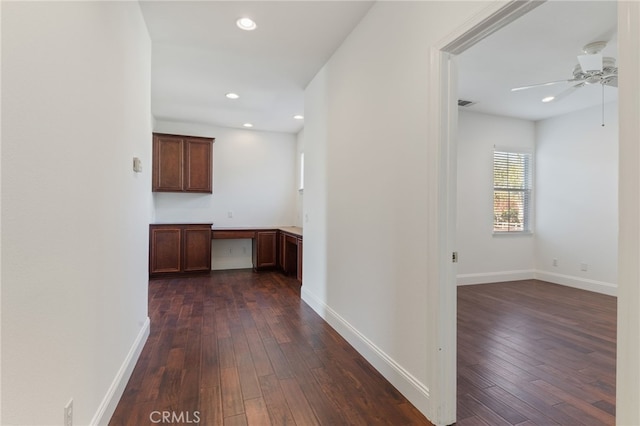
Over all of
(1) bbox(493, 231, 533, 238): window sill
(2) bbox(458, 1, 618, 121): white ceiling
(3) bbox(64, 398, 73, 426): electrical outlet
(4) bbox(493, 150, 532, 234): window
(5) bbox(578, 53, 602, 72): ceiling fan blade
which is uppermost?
(2) bbox(458, 1, 618, 121): white ceiling

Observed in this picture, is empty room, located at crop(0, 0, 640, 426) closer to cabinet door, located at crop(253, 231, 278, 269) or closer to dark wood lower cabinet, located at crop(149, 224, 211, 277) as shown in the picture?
dark wood lower cabinet, located at crop(149, 224, 211, 277)

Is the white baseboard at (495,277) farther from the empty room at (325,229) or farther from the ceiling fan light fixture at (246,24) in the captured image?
the ceiling fan light fixture at (246,24)

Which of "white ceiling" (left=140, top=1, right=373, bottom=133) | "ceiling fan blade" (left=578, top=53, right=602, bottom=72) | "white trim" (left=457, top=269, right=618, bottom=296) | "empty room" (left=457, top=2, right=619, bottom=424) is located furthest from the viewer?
"white trim" (left=457, top=269, right=618, bottom=296)

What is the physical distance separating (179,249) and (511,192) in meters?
5.80

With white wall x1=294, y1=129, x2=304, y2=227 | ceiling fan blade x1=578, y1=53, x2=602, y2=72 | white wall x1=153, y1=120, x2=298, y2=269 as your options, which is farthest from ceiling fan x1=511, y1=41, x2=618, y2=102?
white wall x1=153, y1=120, x2=298, y2=269

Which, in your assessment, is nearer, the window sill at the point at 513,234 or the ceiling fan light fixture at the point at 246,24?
the ceiling fan light fixture at the point at 246,24

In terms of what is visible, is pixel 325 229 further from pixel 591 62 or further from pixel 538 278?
pixel 538 278

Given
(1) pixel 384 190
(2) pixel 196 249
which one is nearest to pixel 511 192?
(1) pixel 384 190

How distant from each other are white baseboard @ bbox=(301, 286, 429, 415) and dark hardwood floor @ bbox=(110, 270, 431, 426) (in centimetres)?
5

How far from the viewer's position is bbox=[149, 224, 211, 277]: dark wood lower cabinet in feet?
16.4

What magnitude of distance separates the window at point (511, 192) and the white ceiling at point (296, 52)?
0.86 metres

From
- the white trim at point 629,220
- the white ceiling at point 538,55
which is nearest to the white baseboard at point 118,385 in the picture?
the white trim at point 629,220

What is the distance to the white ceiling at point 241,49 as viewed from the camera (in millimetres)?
2389

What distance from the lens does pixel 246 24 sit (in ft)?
8.45
